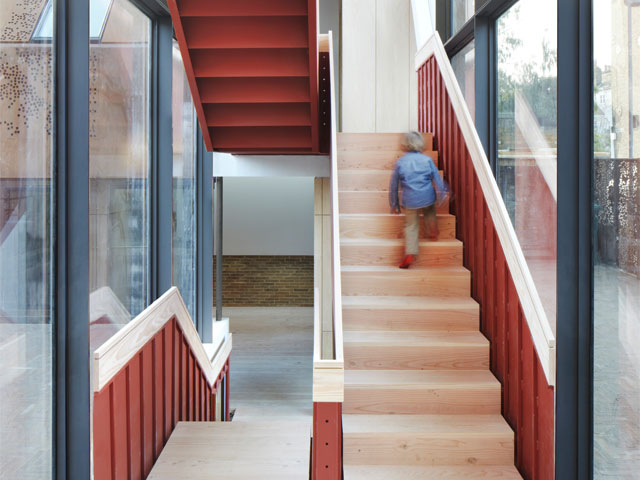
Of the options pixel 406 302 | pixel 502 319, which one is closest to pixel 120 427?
pixel 406 302

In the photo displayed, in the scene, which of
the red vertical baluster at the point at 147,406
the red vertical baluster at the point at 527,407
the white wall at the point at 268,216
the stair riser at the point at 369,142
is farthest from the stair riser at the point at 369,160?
the white wall at the point at 268,216

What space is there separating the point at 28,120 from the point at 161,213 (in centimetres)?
248

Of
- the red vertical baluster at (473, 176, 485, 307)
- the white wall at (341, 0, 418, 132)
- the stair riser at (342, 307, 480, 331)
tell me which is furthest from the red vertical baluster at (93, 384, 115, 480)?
the white wall at (341, 0, 418, 132)

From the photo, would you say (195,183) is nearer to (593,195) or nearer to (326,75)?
(326,75)

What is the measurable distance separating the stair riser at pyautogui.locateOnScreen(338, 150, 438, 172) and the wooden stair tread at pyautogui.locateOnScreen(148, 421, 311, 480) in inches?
96.4

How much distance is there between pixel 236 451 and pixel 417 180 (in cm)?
230

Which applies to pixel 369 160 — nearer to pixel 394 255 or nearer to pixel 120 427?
pixel 394 255

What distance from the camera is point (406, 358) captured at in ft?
12.5

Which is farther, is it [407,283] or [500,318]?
[407,283]

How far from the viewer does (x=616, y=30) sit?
7.89ft

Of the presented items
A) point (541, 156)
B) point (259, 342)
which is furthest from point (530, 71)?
point (259, 342)

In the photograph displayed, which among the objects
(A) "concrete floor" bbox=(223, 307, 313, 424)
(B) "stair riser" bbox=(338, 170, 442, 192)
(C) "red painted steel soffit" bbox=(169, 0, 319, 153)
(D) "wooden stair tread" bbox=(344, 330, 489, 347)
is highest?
(C) "red painted steel soffit" bbox=(169, 0, 319, 153)

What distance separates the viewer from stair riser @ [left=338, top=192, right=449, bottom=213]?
16.7ft

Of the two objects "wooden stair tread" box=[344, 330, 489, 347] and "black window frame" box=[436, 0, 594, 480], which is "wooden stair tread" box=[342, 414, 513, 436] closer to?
"wooden stair tread" box=[344, 330, 489, 347]
